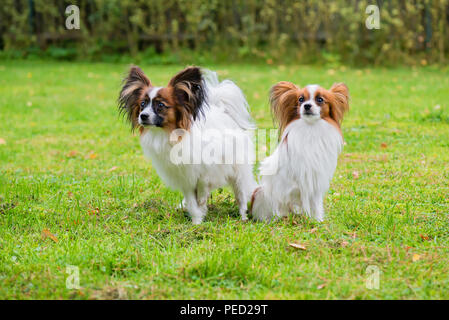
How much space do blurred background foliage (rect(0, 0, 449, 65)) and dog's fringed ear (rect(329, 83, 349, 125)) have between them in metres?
9.62

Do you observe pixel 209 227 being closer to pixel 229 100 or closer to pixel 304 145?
pixel 304 145

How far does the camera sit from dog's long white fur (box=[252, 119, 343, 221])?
13.0 feet

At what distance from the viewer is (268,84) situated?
11055 millimetres

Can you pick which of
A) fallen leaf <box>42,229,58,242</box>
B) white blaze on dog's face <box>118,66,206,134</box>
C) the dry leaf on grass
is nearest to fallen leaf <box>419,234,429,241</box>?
white blaze on dog's face <box>118,66,206,134</box>

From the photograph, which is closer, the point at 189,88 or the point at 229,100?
the point at 189,88

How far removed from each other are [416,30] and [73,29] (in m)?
8.86

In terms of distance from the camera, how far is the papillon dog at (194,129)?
13.3 feet

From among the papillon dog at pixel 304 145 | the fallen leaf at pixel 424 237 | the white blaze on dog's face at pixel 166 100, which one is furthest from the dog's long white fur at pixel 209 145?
the fallen leaf at pixel 424 237

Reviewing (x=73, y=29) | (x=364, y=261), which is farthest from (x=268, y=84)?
(x=364, y=261)

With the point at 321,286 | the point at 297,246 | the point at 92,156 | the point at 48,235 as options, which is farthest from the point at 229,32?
the point at 321,286

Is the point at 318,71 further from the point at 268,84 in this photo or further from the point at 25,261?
the point at 25,261

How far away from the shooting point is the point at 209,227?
13.4 feet

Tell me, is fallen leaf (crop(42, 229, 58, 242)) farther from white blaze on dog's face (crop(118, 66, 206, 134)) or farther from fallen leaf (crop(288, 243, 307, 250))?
fallen leaf (crop(288, 243, 307, 250))

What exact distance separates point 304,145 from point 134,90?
1.34m
